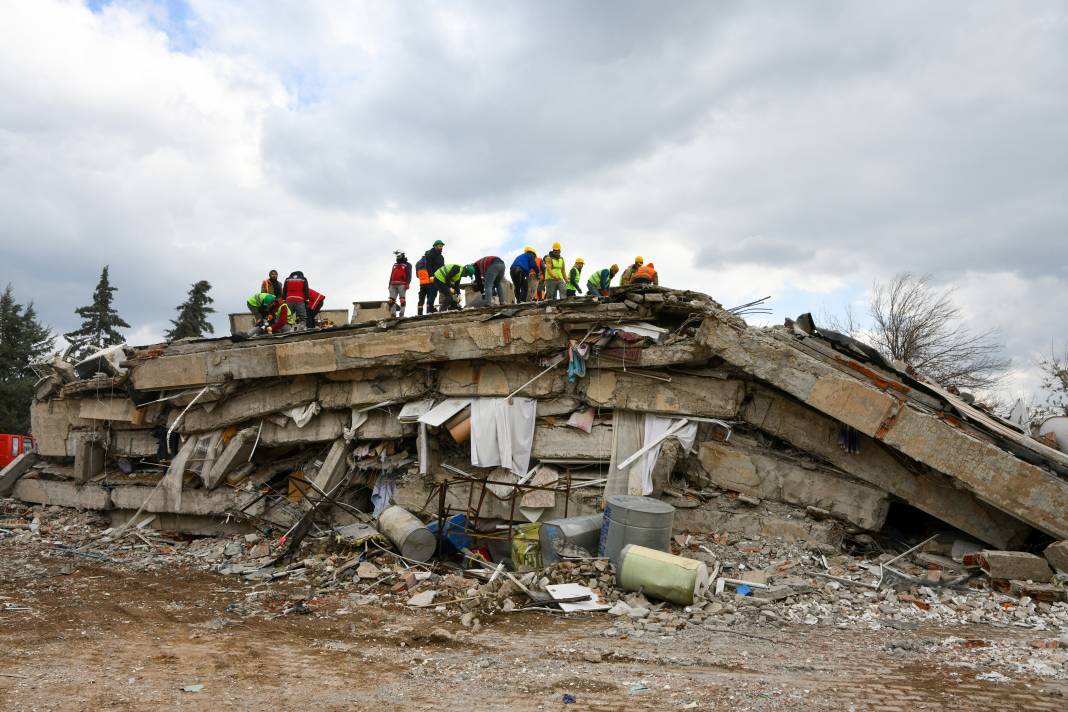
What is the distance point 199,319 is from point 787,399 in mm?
29048

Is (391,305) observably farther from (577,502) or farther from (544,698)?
(544,698)

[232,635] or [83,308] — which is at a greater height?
[83,308]

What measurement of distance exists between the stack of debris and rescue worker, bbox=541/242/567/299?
13.4ft

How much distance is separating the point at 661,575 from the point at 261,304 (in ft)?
31.6

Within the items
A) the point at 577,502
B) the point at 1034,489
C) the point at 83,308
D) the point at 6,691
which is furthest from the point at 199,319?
the point at 1034,489

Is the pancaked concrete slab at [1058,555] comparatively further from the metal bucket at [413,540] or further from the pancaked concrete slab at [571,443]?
the metal bucket at [413,540]

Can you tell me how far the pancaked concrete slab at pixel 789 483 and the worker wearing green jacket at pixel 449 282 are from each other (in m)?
5.61

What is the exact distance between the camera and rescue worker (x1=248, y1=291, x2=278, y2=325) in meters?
12.9

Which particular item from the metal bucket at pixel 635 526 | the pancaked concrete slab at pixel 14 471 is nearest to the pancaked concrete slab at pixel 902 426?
the metal bucket at pixel 635 526

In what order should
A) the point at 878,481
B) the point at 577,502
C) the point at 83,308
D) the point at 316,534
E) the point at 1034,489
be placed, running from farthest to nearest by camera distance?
the point at 83,308
the point at 316,534
the point at 577,502
the point at 878,481
the point at 1034,489

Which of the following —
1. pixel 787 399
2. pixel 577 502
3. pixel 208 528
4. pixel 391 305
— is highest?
pixel 391 305

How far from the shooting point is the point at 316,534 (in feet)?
32.6

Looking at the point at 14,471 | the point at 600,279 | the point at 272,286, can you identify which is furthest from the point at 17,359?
the point at 600,279

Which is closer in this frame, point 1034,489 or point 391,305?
point 1034,489
